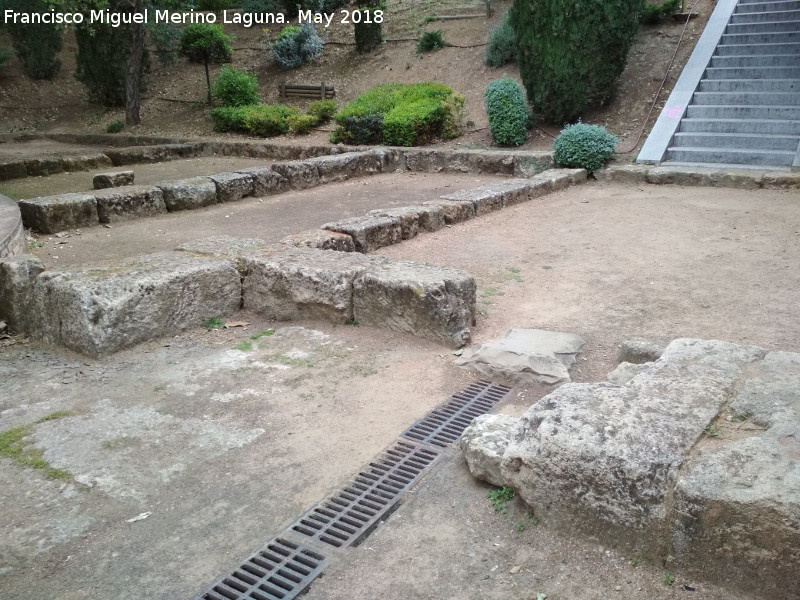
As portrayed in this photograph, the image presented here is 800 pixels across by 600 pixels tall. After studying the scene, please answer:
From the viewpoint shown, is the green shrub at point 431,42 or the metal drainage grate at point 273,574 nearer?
the metal drainage grate at point 273,574

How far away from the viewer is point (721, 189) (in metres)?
8.70

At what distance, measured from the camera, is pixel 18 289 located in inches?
175

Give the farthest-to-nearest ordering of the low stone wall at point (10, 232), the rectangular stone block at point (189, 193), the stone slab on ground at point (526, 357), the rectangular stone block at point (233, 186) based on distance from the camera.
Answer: the rectangular stone block at point (233, 186) → the rectangular stone block at point (189, 193) → the low stone wall at point (10, 232) → the stone slab on ground at point (526, 357)

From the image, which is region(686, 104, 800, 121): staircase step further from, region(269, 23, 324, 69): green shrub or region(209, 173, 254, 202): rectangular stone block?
region(269, 23, 324, 69): green shrub

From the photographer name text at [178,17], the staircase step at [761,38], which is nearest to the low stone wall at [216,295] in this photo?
the staircase step at [761,38]

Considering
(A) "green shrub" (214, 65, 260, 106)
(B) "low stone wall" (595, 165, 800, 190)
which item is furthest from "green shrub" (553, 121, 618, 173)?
(A) "green shrub" (214, 65, 260, 106)

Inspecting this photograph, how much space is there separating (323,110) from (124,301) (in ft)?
34.7

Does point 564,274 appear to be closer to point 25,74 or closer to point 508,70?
point 508,70

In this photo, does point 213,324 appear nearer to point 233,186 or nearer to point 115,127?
point 233,186

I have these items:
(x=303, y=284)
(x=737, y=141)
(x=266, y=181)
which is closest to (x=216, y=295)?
(x=303, y=284)

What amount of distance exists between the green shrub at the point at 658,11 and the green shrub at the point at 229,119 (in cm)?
812

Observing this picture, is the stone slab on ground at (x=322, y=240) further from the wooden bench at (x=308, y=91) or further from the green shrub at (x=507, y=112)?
the wooden bench at (x=308, y=91)

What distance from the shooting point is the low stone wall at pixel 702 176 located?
334 inches

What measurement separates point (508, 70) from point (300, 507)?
12.8 metres
